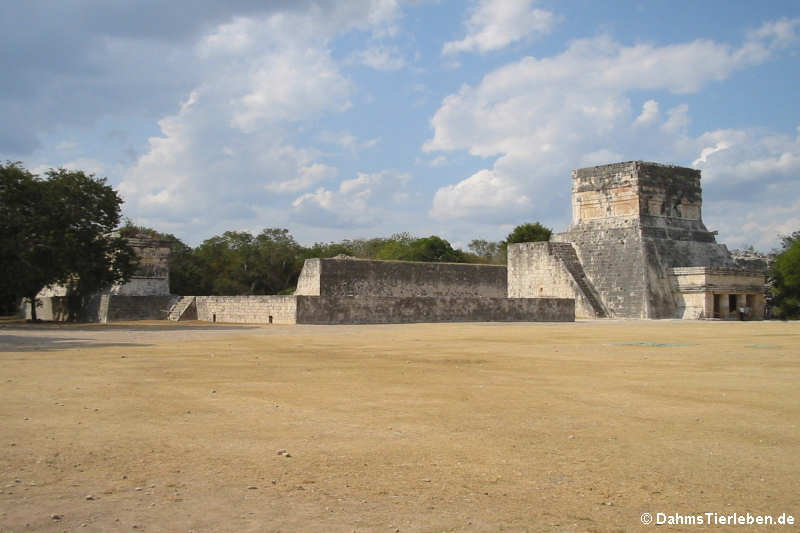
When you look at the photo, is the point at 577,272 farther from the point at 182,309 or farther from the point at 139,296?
the point at 139,296

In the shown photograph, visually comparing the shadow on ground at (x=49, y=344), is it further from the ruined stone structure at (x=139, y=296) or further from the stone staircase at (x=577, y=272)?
the stone staircase at (x=577, y=272)

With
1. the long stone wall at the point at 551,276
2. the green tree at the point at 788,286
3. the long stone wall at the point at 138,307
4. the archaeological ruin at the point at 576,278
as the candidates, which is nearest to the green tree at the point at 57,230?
the long stone wall at the point at 138,307

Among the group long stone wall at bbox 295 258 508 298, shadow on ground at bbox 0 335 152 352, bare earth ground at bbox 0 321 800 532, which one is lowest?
bare earth ground at bbox 0 321 800 532

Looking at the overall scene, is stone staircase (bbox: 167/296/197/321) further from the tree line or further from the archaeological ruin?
the tree line

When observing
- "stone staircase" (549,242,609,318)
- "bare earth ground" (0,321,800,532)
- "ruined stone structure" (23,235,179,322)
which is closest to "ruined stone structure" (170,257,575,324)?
"ruined stone structure" (23,235,179,322)

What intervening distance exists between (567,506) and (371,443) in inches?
60.9

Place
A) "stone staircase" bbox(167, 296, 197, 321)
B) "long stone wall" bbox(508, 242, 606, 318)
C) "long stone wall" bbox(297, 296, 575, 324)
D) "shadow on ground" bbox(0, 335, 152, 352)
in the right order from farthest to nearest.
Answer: "long stone wall" bbox(508, 242, 606, 318)
"stone staircase" bbox(167, 296, 197, 321)
"long stone wall" bbox(297, 296, 575, 324)
"shadow on ground" bbox(0, 335, 152, 352)

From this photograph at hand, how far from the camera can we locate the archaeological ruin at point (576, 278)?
2533 centimetres

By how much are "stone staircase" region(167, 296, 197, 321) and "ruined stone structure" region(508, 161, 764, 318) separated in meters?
15.0

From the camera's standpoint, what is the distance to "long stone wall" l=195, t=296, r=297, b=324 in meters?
22.0

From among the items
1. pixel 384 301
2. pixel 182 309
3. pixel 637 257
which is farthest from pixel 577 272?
pixel 182 309

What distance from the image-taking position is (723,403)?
20.0ft

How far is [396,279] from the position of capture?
103 feet

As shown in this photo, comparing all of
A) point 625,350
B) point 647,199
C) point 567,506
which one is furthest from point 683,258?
point 567,506
